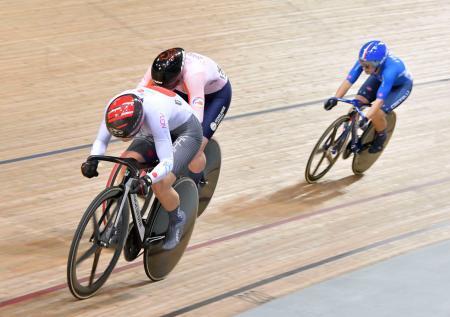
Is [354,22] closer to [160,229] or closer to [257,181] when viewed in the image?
[257,181]

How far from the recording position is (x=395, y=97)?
6.11 meters

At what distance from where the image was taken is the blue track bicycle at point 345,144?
5.84 metres

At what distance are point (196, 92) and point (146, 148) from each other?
2.24 ft

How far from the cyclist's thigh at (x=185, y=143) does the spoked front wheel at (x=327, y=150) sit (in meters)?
1.82

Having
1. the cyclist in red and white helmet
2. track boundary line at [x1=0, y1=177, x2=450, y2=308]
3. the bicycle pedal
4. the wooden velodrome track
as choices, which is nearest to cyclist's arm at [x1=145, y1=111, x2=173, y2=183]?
the cyclist in red and white helmet

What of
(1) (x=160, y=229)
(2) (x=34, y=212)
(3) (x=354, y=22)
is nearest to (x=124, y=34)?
(3) (x=354, y=22)

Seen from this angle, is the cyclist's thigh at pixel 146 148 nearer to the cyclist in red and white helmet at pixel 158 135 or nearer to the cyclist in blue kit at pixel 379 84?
the cyclist in red and white helmet at pixel 158 135

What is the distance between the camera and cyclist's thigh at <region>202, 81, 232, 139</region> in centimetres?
493

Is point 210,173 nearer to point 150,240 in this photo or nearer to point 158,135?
point 150,240

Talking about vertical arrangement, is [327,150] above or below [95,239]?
below

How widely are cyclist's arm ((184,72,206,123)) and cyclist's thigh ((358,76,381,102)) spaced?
6.02 feet

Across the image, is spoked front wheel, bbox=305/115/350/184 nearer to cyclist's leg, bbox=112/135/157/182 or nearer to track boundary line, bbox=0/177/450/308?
track boundary line, bbox=0/177/450/308

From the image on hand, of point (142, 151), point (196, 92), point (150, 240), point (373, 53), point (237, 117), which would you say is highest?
point (373, 53)

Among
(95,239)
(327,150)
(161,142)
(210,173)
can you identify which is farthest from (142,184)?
(327,150)
